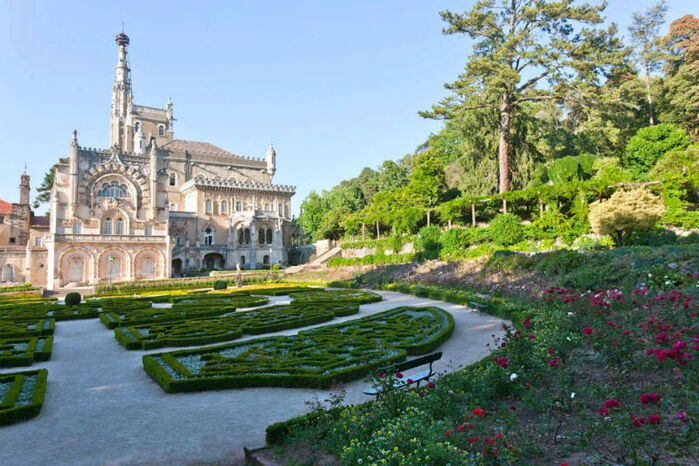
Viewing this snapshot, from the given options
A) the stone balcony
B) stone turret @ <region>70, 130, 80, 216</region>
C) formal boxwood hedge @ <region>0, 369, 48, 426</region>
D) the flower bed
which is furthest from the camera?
stone turret @ <region>70, 130, 80, 216</region>

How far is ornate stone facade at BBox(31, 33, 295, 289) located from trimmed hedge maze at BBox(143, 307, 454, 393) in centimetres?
3614

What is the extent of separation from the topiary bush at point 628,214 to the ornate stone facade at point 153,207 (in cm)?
3863

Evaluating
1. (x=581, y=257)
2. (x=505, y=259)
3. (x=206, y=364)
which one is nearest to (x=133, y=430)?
(x=206, y=364)

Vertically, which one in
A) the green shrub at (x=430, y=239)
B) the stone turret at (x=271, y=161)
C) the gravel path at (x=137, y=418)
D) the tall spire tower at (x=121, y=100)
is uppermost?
the tall spire tower at (x=121, y=100)

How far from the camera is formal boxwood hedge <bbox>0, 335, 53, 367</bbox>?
9648mm

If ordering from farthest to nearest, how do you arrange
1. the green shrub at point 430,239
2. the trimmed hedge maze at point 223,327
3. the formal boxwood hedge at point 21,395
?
the green shrub at point 430,239 < the trimmed hedge maze at point 223,327 < the formal boxwood hedge at point 21,395

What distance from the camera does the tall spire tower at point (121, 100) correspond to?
6469 cm

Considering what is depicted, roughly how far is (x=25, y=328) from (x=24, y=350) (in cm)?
373

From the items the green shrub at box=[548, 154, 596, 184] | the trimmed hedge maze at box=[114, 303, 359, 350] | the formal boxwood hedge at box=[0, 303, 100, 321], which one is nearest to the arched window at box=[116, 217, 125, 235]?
the formal boxwood hedge at box=[0, 303, 100, 321]

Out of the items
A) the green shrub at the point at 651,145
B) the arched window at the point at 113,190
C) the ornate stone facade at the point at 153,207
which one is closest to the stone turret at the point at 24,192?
the ornate stone facade at the point at 153,207

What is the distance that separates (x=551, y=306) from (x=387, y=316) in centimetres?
565

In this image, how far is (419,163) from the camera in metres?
43.8

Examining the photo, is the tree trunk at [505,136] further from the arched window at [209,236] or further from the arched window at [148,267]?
the arched window at [209,236]

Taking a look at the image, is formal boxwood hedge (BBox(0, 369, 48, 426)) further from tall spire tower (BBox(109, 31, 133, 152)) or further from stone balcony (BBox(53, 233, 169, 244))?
tall spire tower (BBox(109, 31, 133, 152))
